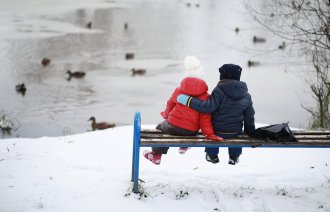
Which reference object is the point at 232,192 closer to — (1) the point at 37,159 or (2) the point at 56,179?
(2) the point at 56,179

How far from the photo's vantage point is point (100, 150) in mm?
6316

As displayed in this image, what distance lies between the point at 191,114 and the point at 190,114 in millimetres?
12

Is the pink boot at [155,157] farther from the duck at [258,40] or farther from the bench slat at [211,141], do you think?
the duck at [258,40]

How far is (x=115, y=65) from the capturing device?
20.4m

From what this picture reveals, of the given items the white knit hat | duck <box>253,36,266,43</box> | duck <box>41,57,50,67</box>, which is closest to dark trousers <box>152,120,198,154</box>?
the white knit hat

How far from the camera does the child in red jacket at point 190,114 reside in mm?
4598

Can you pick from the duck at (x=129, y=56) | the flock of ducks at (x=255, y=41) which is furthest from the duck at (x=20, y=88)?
the flock of ducks at (x=255, y=41)

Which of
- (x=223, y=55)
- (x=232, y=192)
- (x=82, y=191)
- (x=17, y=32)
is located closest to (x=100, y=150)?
(x=82, y=191)

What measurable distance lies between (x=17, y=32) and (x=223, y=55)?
13.4m

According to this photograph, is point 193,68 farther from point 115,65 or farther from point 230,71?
point 115,65

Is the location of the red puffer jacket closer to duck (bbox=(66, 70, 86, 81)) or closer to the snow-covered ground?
the snow-covered ground

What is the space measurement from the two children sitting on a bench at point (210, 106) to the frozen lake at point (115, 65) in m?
5.02

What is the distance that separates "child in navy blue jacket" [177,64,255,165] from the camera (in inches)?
181

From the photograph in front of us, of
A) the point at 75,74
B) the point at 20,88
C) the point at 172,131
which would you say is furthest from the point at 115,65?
the point at 172,131
